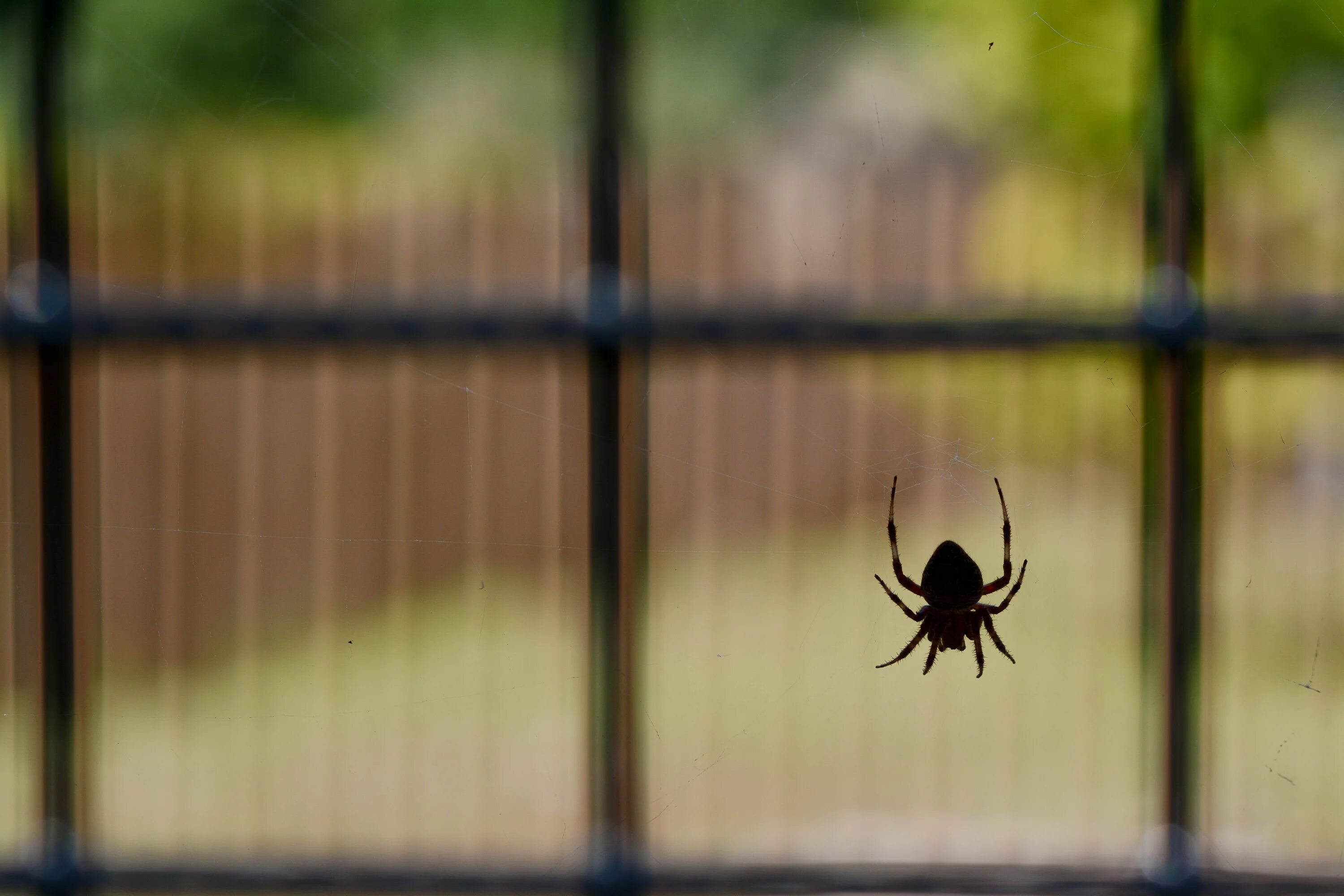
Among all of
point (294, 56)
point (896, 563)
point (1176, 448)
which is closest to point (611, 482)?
point (896, 563)

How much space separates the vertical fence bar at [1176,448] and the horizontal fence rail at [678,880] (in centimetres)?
15

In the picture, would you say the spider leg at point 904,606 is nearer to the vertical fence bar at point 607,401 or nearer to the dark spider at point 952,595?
the dark spider at point 952,595

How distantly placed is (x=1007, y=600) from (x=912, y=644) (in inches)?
7.6

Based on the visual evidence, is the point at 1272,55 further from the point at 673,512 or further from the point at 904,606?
the point at 673,512

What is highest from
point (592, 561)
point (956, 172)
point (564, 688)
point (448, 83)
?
point (448, 83)

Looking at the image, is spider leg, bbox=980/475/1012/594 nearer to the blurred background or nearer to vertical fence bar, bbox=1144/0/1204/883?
the blurred background

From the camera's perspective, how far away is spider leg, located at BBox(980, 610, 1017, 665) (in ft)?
7.27

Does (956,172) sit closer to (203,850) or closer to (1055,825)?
(1055,825)

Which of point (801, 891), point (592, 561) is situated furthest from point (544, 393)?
point (801, 891)

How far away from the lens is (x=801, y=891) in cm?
224

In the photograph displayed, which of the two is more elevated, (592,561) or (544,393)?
(544,393)

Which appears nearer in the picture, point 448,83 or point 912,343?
point 912,343

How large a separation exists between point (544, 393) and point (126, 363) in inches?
31.1

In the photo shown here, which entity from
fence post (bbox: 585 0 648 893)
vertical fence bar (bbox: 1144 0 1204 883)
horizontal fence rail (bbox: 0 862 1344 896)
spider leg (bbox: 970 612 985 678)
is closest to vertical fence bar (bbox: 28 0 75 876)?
horizontal fence rail (bbox: 0 862 1344 896)
